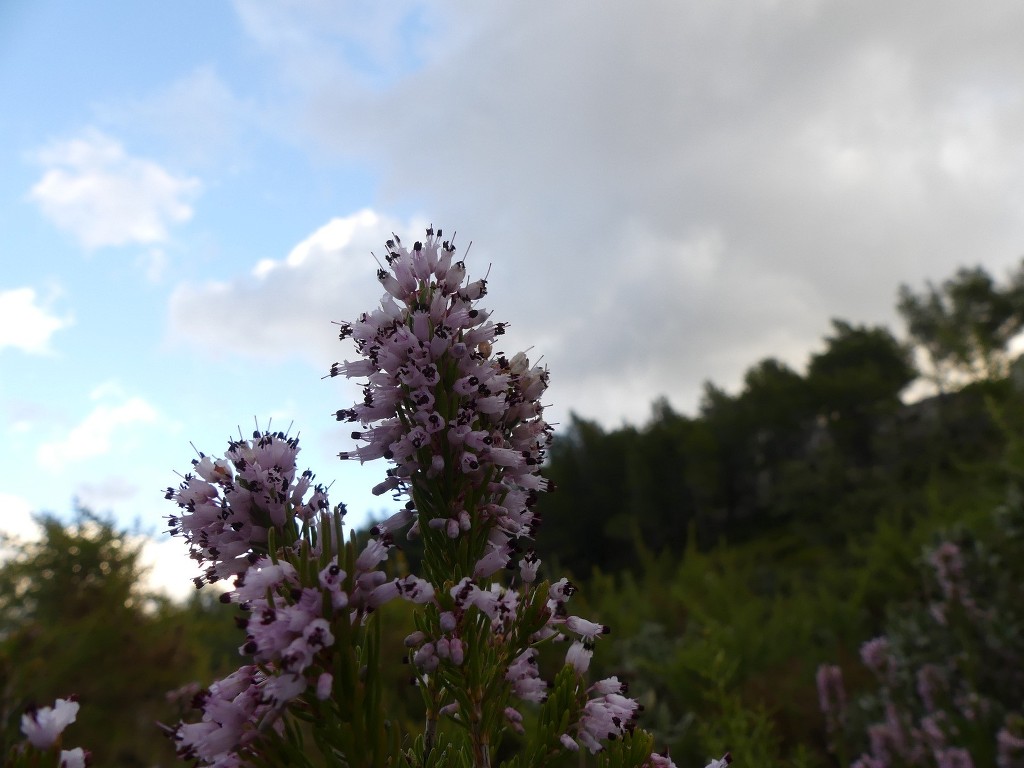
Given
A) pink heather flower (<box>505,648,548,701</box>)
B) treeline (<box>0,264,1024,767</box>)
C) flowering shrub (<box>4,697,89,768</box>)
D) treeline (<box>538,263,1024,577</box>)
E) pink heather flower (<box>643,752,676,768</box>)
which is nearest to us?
flowering shrub (<box>4,697,89,768</box>)

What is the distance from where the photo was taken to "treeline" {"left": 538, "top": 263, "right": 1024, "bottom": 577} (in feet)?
190

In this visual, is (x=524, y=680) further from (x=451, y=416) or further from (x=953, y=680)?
(x=953, y=680)

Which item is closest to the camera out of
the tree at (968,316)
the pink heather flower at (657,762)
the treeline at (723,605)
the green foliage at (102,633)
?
the pink heather flower at (657,762)

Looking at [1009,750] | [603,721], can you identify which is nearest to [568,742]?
[603,721]

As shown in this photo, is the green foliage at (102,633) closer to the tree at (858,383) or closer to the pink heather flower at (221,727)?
the pink heather flower at (221,727)

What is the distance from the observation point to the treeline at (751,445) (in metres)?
57.8

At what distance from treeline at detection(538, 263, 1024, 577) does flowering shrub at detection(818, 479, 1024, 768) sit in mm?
42734

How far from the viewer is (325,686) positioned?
5.22ft

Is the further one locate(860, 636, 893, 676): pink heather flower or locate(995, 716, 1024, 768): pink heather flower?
locate(860, 636, 893, 676): pink heather flower

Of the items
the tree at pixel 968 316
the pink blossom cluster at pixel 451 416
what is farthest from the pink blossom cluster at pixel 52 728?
the tree at pixel 968 316

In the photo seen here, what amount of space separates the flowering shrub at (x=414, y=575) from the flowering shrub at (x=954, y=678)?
5192 millimetres

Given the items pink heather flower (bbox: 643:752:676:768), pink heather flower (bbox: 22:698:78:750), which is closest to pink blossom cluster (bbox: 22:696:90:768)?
pink heather flower (bbox: 22:698:78:750)

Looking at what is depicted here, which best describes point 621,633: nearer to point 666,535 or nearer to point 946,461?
point 946,461

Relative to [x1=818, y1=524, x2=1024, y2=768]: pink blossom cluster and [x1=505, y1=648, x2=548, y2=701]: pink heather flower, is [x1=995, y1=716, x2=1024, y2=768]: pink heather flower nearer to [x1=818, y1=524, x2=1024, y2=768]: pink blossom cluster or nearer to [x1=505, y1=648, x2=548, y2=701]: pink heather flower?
[x1=818, y1=524, x2=1024, y2=768]: pink blossom cluster
